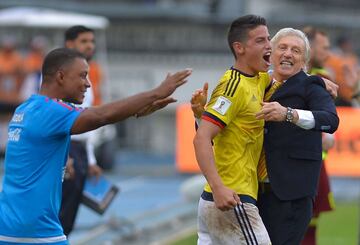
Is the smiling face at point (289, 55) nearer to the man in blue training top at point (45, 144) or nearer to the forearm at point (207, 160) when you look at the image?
the forearm at point (207, 160)

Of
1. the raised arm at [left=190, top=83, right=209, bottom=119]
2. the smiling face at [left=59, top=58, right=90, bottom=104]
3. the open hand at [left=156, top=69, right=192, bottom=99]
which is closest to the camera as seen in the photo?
the open hand at [left=156, top=69, right=192, bottom=99]

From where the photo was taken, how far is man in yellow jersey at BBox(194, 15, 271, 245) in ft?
24.8

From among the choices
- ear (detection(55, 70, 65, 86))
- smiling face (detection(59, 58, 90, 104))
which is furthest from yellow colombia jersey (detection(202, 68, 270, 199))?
ear (detection(55, 70, 65, 86))

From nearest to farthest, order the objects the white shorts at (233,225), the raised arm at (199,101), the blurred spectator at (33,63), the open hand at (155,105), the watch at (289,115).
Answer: the open hand at (155,105), the watch at (289,115), the white shorts at (233,225), the raised arm at (199,101), the blurred spectator at (33,63)

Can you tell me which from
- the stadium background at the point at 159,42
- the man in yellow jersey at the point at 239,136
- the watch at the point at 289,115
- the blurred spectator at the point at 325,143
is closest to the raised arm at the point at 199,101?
the man in yellow jersey at the point at 239,136

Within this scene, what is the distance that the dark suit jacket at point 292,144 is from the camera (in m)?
7.85

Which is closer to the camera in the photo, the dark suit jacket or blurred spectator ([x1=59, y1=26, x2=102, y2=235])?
the dark suit jacket

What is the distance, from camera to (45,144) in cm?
729

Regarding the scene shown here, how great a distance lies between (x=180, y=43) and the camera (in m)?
28.0

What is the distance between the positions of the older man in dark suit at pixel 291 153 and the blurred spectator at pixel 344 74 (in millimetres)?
2590

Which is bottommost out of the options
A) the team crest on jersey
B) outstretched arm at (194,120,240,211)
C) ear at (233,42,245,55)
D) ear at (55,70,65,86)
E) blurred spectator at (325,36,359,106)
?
blurred spectator at (325,36,359,106)

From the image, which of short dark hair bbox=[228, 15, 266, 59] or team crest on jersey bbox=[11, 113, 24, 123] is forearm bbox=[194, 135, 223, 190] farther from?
team crest on jersey bbox=[11, 113, 24, 123]

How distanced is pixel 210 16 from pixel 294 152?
20.9m

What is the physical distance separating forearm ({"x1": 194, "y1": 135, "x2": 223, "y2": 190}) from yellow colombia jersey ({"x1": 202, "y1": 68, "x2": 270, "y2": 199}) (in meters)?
0.19
